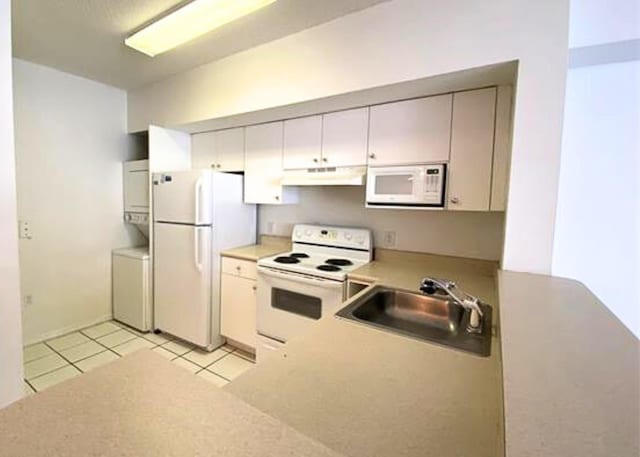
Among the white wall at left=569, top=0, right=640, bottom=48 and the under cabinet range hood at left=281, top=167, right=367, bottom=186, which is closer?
the white wall at left=569, top=0, right=640, bottom=48

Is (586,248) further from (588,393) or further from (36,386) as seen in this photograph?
(36,386)


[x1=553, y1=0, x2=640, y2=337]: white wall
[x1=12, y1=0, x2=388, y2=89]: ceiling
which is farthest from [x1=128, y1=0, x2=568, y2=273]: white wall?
[x1=553, y1=0, x2=640, y2=337]: white wall

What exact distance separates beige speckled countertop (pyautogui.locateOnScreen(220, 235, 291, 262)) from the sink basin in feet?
3.94

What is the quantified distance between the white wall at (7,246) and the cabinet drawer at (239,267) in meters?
1.37

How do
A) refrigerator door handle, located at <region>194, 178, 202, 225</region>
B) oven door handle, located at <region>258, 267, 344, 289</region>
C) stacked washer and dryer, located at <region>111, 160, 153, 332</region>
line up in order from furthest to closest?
stacked washer and dryer, located at <region>111, 160, 153, 332</region> < refrigerator door handle, located at <region>194, 178, 202, 225</region> < oven door handle, located at <region>258, 267, 344, 289</region>

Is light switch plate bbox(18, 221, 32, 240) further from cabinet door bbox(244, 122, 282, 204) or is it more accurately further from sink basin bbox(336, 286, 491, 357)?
sink basin bbox(336, 286, 491, 357)

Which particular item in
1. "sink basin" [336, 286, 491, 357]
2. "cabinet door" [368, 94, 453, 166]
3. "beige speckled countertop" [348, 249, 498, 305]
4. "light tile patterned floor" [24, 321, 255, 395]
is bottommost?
"light tile patterned floor" [24, 321, 255, 395]

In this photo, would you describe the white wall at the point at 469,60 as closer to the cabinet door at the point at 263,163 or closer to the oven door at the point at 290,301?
the cabinet door at the point at 263,163

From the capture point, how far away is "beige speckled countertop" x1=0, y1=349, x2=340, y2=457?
1.56ft

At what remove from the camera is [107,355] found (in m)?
2.73

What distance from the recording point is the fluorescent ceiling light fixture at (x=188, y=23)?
1713 mm

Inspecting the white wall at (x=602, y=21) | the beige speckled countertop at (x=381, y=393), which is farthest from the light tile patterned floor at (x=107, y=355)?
the white wall at (x=602, y=21)

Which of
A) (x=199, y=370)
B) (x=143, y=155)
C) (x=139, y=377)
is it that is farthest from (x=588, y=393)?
(x=143, y=155)

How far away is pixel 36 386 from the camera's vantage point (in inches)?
90.2
